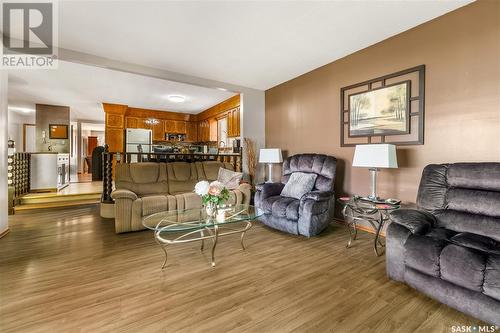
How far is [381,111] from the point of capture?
3.10 metres

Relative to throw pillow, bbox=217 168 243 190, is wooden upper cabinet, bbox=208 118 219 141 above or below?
above

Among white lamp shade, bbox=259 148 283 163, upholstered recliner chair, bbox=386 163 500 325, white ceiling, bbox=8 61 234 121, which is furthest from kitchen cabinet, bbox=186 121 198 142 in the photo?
upholstered recliner chair, bbox=386 163 500 325

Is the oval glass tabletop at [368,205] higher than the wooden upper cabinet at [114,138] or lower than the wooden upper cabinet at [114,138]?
lower

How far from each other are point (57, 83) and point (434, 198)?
267 inches

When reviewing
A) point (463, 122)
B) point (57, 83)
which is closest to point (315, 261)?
point (463, 122)

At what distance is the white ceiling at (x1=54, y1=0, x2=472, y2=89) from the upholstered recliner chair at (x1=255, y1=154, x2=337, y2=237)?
1654 millimetres

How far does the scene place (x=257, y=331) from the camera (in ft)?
4.53

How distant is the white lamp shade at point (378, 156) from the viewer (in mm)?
2488

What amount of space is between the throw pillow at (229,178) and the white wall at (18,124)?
8274 mm

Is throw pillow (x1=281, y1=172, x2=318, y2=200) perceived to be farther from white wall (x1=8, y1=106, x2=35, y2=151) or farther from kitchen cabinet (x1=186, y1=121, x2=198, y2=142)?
white wall (x1=8, y1=106, x2=35, y2=151)

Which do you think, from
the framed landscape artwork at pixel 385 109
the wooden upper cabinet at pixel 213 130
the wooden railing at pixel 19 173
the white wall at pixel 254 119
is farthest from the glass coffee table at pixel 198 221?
the wooden upper cabinet at pixel 213 130

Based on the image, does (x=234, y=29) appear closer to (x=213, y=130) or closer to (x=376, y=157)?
(x=376, y=157)

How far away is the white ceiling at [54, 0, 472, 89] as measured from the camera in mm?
2389

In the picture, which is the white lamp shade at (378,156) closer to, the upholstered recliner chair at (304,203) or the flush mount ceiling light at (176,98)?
the upholstered recliner chair at (304,203)
